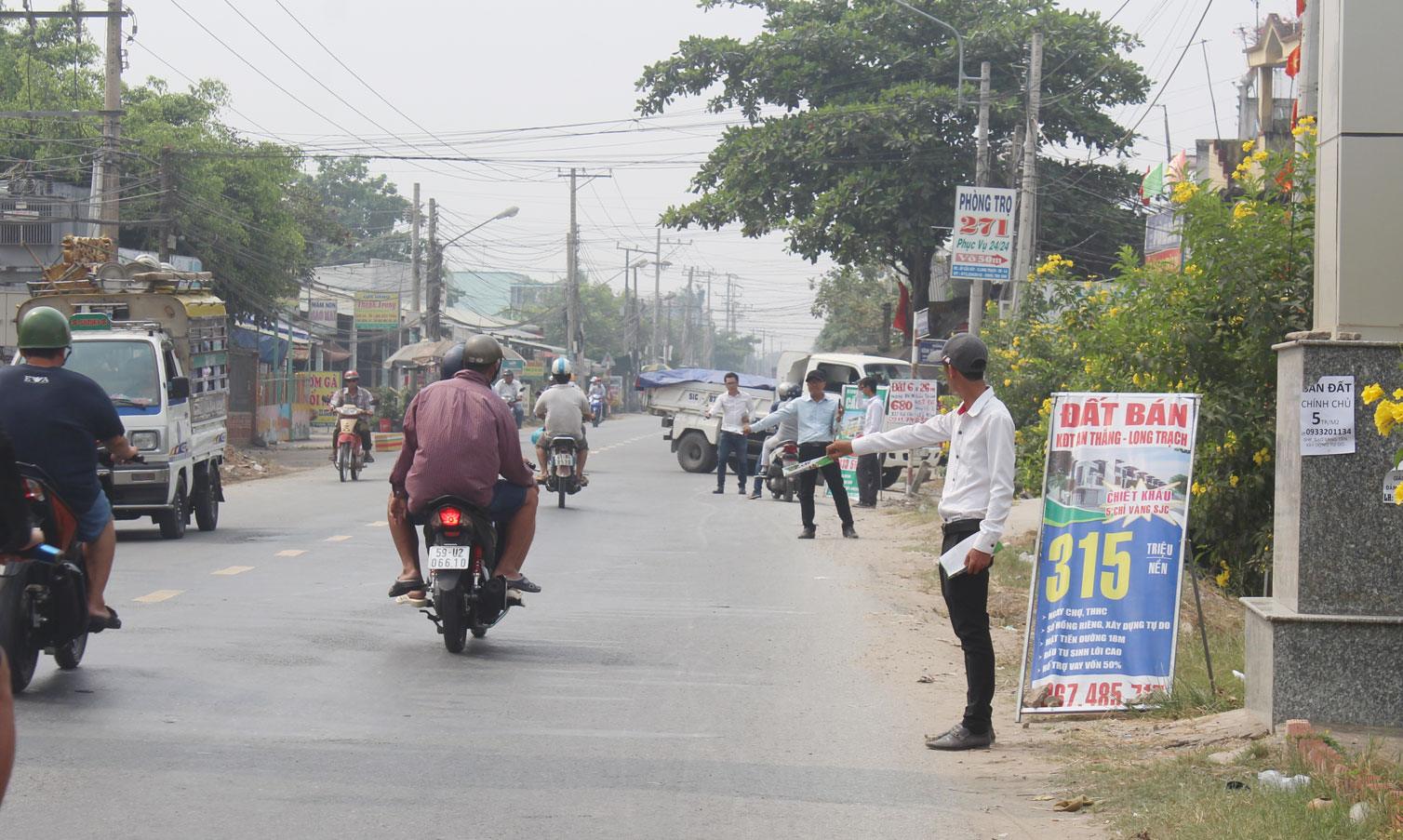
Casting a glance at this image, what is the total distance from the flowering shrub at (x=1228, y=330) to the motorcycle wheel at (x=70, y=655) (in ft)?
21.3

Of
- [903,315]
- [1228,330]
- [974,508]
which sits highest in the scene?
[903,315]

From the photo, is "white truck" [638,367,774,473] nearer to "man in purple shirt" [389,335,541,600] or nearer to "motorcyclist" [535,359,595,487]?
"motorcyclist" [535,359,595,487]

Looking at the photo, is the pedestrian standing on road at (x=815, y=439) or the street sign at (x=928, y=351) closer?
the pedestrian standing on road at (x=815, y=439)

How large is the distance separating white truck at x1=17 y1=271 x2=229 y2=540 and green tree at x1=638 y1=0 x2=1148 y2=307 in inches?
750

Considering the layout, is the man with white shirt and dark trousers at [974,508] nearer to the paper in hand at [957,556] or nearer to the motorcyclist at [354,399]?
the paper in hand at [957,556]

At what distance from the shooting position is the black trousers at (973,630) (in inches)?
239

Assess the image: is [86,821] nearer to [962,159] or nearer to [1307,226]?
[1307,226]

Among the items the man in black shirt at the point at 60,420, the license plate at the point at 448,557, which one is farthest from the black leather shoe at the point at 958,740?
the man in black shirt at the point at 60,420

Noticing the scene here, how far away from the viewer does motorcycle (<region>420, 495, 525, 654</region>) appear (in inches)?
295

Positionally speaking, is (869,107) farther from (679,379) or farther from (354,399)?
(354,399)

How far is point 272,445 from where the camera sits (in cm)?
3447

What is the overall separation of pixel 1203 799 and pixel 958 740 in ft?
4.25

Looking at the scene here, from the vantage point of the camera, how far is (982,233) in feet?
77.0

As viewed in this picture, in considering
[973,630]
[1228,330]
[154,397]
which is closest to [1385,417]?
[973,630]
